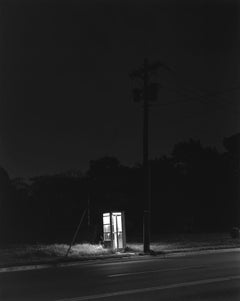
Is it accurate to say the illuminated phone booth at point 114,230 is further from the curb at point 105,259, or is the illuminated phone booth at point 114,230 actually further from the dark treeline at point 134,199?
the dark treeline at point 134,199

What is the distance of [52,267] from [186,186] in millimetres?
36796

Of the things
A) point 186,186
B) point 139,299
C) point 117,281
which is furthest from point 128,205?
point 139,299

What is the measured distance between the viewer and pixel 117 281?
48.4ft

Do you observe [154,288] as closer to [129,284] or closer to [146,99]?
[129,284]

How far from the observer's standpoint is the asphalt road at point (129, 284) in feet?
39.0

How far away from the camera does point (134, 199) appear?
171 feet

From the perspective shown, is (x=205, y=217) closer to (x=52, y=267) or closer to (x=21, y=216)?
(x=21, y=216)

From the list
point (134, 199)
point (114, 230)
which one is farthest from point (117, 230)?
point (134, 199)

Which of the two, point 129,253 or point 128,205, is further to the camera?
point 128,205

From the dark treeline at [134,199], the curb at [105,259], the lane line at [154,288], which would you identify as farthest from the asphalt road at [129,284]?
the dark treeline at [134,199]

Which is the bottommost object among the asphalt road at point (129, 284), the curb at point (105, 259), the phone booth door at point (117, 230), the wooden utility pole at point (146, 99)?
the curb at point (105, 259)

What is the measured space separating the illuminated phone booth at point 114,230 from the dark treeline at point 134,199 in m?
14.3

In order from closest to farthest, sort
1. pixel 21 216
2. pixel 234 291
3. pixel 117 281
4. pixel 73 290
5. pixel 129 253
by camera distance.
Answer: pixel 234 291 < pixel 73 290 < pixel 117 281 < pixel 129 253 < pixel 21 216

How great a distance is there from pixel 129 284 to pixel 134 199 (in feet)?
125
